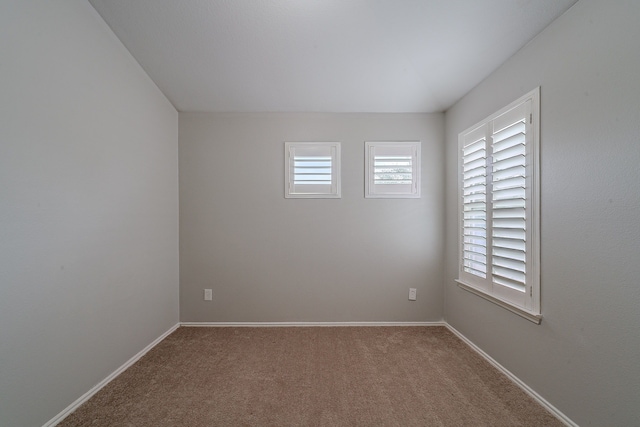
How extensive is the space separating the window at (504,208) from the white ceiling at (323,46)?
514mm

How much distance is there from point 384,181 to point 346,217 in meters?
0.61

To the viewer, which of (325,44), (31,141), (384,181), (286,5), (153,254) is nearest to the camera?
(31,141)

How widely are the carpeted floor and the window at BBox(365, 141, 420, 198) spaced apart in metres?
1.58

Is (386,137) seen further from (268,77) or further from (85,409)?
(85,409)

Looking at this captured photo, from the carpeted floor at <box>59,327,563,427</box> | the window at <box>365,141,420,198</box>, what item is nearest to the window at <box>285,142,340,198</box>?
the window at <box>365,141,420,198</box>

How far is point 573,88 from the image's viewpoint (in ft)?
4.90

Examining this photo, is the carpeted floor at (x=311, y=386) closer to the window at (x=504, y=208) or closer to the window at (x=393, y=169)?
the window at (x=504, y=208)

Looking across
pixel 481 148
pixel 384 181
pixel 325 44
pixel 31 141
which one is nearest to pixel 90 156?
pixel 31 141

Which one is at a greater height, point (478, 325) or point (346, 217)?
point (346, 217)

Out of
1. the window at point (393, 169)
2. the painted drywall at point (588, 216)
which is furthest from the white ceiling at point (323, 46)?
the window at point (393, 169)

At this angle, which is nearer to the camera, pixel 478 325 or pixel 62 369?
pixel 62 369

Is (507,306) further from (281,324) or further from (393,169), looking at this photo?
(281,324)

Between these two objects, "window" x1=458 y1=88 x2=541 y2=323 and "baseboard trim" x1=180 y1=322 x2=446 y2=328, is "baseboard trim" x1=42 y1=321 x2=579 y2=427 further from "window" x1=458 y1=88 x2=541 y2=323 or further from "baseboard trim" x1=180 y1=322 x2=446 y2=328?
"window" x1=458 y1=88 x2=541 y2=323

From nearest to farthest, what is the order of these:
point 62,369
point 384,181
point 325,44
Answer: point 62,369, point 325,44, point 384,181
